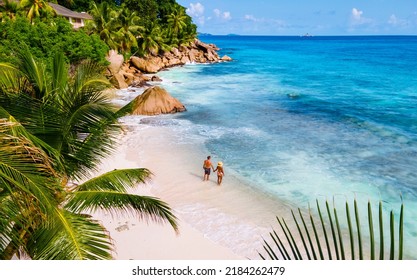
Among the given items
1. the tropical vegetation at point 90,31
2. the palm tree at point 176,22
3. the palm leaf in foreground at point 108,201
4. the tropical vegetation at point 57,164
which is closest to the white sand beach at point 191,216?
the tropical vegetation at point 57,164

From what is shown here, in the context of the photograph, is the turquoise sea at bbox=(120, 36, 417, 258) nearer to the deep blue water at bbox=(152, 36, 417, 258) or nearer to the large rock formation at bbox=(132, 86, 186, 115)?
the deep blue water at bbox=(152, 36, 417, 258)

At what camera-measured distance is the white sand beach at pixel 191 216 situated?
8039mm

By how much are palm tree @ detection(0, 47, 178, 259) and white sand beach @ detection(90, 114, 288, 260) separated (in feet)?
9.79

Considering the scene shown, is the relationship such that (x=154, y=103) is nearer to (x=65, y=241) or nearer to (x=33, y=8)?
(x=33, y=8)

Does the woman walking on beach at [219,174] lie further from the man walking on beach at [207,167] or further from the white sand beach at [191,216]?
the man walking on beach at [207,167]


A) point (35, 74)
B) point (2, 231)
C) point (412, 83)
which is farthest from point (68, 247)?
point (412, 83)

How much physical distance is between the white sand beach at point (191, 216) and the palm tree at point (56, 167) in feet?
9.79

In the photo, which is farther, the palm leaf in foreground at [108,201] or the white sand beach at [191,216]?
the white sand beach at [191,216]

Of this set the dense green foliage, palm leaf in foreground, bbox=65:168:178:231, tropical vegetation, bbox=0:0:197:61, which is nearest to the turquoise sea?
palm leaf in foreground, bbox=65:168:178:231

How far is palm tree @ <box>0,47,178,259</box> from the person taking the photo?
3.29 m

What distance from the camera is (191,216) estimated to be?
9586mm

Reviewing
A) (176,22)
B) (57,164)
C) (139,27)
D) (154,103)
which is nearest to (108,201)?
(57,164)

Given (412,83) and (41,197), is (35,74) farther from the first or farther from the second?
(412,83)

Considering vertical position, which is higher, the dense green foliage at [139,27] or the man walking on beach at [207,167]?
the dense green foliage at [139,27]
